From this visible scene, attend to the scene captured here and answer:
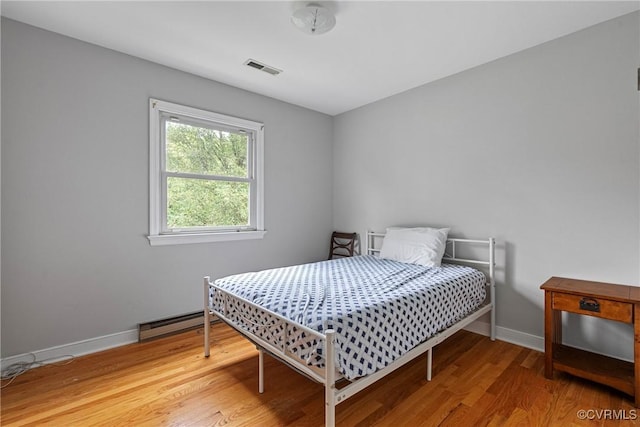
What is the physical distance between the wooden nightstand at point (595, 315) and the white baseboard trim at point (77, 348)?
3252 millimetres

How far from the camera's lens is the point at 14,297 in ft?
7.04

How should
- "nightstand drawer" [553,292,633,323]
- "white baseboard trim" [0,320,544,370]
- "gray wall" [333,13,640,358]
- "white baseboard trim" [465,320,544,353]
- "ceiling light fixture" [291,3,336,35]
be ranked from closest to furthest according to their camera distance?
"nightstand drawer" [553,292,633,323]
"ceiling light fixture" [291,3,336,35]
"gray wall" [333,13,640,358]
"white baseboard trim" [0,320,544,370]
"white baseboard trim" [465,320,544,353]

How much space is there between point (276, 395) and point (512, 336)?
6.81ft

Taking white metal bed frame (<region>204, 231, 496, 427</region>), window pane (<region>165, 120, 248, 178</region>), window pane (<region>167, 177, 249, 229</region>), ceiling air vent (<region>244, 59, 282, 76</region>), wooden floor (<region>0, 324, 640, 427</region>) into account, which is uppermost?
ceiling air vent (<region>244, 59, 282, 76</region>)

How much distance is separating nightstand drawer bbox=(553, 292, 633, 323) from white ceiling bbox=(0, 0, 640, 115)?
1.91 metres

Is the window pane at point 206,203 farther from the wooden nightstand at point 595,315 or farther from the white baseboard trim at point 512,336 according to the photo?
the wooden nightstand at point 595,315

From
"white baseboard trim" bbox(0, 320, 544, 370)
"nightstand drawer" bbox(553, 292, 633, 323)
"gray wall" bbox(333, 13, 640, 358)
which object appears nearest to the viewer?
"nightstand drawer" bbox(553, 292, 633, 323)

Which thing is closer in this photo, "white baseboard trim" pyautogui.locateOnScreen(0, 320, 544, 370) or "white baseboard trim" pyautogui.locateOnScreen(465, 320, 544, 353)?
"white baseboard trim" pyautogui.locateOnScreen(0, 320, 544, 370)

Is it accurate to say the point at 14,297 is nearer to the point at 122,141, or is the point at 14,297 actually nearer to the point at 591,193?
the point at 122,141

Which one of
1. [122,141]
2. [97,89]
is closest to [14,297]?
[122,141]

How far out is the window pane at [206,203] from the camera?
291 centimetres

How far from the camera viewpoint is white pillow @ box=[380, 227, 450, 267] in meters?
2.79

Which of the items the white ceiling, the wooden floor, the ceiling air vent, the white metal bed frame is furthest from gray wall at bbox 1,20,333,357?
the white metal bed frame

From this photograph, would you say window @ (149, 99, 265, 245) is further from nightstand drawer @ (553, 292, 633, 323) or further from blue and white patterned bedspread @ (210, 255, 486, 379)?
nightstand drawer @ (553, 292, 633, 323)
